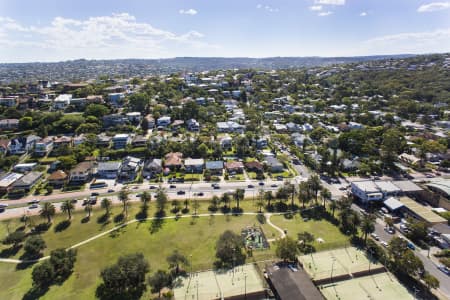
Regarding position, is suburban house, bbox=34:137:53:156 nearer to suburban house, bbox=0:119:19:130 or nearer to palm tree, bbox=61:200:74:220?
suburban house, bbox=0:119:19:130

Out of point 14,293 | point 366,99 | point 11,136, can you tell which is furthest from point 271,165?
point 366,99

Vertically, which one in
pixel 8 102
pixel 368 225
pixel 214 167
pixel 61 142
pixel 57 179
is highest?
pixel 8 102

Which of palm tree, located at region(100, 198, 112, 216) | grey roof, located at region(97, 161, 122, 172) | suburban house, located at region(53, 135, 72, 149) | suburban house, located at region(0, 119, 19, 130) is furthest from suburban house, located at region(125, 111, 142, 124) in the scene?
palm tree, located at region(100, 198, 112, 216)

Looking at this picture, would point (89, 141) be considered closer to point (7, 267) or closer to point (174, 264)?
point (7, 267)

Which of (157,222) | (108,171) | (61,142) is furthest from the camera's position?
(61,142)

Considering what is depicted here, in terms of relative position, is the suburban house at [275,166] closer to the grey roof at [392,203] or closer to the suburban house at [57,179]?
the grey roof at [392,203]

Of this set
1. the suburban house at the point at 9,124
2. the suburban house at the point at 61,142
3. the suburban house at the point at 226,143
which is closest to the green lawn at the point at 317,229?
the suburban house at the point at 226,143

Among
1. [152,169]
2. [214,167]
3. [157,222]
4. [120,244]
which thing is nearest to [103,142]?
[152,169]

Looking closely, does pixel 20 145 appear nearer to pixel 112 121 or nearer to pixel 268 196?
pixel 112 121
